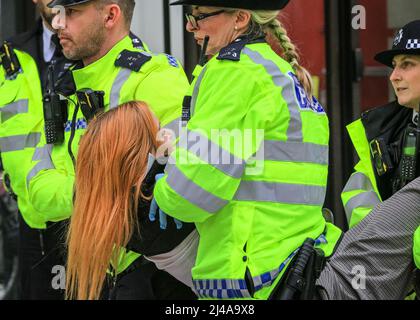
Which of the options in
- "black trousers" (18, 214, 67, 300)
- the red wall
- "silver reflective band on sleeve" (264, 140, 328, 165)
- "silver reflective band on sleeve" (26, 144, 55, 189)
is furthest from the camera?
the red wall

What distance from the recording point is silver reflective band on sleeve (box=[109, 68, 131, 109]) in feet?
12.2

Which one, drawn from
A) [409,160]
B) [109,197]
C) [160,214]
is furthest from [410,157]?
[109,197]

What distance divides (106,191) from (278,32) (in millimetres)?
843

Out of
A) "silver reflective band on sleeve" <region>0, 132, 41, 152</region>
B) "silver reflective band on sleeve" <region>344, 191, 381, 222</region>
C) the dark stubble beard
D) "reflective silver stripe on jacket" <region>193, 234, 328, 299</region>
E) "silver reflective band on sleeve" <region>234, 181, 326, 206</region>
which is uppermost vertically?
the dark stubble beard

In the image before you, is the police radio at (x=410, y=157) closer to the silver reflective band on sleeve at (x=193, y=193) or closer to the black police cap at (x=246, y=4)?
the black police cap at (x=246, y=4)

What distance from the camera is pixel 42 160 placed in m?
3.87

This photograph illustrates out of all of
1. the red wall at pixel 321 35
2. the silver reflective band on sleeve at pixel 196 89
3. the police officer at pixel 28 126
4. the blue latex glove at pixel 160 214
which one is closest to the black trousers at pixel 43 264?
the police officer at pixel 28 126

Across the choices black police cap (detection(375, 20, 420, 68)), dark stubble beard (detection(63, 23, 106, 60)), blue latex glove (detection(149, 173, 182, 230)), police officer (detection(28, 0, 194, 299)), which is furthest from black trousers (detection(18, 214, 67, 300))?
black police cap (detection(375, 20, 420, 68))

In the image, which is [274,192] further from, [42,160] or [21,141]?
[21,141]

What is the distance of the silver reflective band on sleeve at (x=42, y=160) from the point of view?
3840 millimetres

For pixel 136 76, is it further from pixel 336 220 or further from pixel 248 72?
pixel 336 220

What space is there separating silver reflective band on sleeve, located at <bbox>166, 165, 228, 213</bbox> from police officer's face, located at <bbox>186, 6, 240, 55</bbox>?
0.55 metres

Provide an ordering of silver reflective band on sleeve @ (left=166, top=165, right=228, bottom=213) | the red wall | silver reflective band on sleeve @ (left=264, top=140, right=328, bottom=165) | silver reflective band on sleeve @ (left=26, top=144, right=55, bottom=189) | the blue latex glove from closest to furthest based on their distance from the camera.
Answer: silver reflective band on sleeve @ (left=166, top=165, right=228, bottom=213) < silver reflective band on sleeve @ (left=264, top=140, right=328, bottom=165) < the blue latex glove < silver reflective band on sleeve @ (left=26, top=144, right=55, bottom=189) < the red wall

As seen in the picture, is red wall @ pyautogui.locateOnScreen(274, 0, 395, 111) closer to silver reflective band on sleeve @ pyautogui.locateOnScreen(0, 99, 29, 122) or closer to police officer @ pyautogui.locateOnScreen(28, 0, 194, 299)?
police officer @ pyautogui.locateOnScreen(28, 0, 194, 299)
